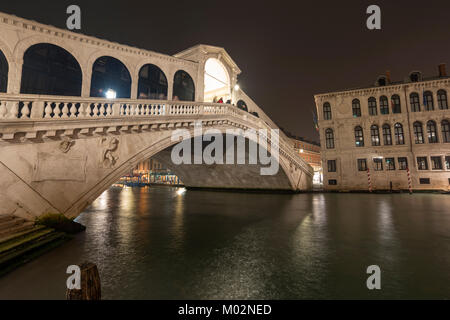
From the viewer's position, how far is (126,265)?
445 cm

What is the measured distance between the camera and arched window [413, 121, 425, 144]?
2323cm

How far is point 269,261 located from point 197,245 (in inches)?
82.1

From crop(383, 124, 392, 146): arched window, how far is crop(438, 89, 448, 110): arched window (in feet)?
17.0

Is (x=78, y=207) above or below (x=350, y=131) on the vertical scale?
below

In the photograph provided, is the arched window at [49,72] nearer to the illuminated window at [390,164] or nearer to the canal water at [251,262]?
the canal water at [251,262]

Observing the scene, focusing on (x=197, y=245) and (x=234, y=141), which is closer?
(x=197, y=245)

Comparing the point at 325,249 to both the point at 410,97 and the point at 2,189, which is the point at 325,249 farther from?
the point at 410,97

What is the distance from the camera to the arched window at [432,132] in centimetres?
2281

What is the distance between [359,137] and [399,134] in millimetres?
3971

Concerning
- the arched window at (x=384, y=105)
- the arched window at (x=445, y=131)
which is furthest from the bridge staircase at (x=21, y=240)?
the arched window at (x=445, y=131)

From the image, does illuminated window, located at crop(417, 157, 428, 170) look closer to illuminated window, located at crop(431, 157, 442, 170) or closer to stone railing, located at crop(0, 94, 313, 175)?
illuminated window, located at crop(431, 157, 442, 170)

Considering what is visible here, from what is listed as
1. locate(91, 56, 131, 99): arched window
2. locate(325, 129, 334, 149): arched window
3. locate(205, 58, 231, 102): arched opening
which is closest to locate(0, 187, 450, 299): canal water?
locate(91, 56, 131, 99): arched window

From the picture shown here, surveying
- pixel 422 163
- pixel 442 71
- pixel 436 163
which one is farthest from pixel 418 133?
pixel 442 71

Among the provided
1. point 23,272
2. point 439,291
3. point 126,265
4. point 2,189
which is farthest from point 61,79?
point 439,291
